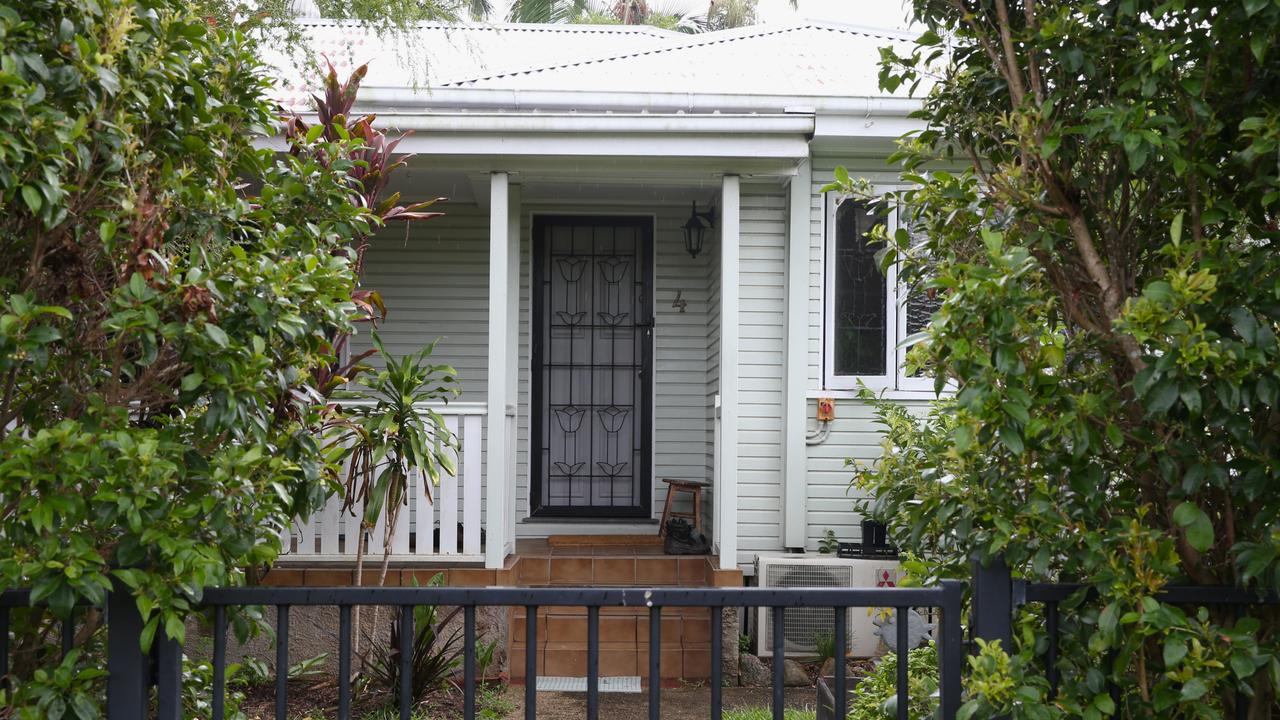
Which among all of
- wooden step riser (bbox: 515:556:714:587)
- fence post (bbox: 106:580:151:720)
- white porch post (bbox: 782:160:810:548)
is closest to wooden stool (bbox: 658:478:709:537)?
wooden step riser (bbox: 515:556:714:587)

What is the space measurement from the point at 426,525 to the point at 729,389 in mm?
2146

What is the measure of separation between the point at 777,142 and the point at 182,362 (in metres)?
4.95

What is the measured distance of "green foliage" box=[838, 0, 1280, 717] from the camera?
2213 millimetres

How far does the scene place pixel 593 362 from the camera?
28.6ft

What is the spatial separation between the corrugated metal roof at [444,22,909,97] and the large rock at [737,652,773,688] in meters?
→ 4.10

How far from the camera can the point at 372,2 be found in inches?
283

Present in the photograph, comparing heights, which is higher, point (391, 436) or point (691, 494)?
point (391, 436)

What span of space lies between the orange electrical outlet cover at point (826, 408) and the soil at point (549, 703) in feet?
6.39

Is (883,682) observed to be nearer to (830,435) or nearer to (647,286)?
(830,435)

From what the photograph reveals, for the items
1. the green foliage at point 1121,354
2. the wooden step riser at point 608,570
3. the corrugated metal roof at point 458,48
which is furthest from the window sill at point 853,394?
the green foliage at point 1121,354

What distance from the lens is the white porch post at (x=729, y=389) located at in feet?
22.6

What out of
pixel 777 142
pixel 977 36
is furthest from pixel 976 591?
pixel 777 142

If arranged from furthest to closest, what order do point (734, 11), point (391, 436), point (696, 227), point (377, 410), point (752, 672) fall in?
1. point (734, 11)
2. point (696, 227)
3. point (752, 672)
4. point (377, 410)
5. point (391, 436)

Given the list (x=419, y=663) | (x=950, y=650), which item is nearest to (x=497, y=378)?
(x=419, y=663)
